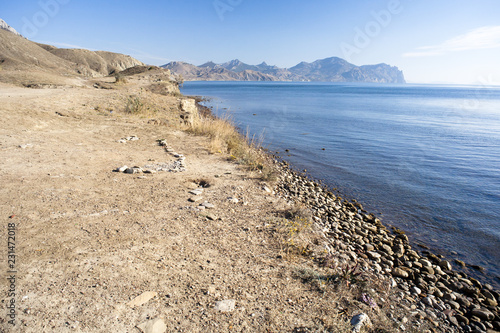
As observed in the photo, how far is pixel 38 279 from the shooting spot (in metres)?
3.71

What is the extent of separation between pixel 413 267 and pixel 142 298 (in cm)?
604

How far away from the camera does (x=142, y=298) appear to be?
3.63m

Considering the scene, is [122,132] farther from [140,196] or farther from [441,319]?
[441,319]

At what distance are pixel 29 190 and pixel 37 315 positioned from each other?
3.97 meters

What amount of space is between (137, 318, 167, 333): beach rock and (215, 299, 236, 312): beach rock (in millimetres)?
716

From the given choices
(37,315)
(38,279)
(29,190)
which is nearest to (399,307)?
(37,315)

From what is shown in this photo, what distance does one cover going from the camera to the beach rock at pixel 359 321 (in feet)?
11.8

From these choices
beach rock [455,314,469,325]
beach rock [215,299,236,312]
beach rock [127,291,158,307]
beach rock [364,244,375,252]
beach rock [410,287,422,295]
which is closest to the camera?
beach rock [127,291,158,307]

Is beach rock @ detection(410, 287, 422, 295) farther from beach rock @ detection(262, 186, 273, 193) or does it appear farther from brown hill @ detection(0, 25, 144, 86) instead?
brown hill @ detection(0, 25, 144, 86)

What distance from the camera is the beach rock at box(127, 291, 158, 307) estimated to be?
3536 millimetres

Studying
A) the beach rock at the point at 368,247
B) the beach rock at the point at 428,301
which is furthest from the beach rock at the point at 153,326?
the beach rock at the point at 368,247

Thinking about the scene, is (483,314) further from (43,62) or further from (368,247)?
(43,62)

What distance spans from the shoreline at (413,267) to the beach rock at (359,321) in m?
1.91

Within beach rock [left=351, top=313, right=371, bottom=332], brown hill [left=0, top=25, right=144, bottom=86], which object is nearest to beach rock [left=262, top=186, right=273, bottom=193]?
beach rock [left=351, top=313, right=371, bottom=332]
